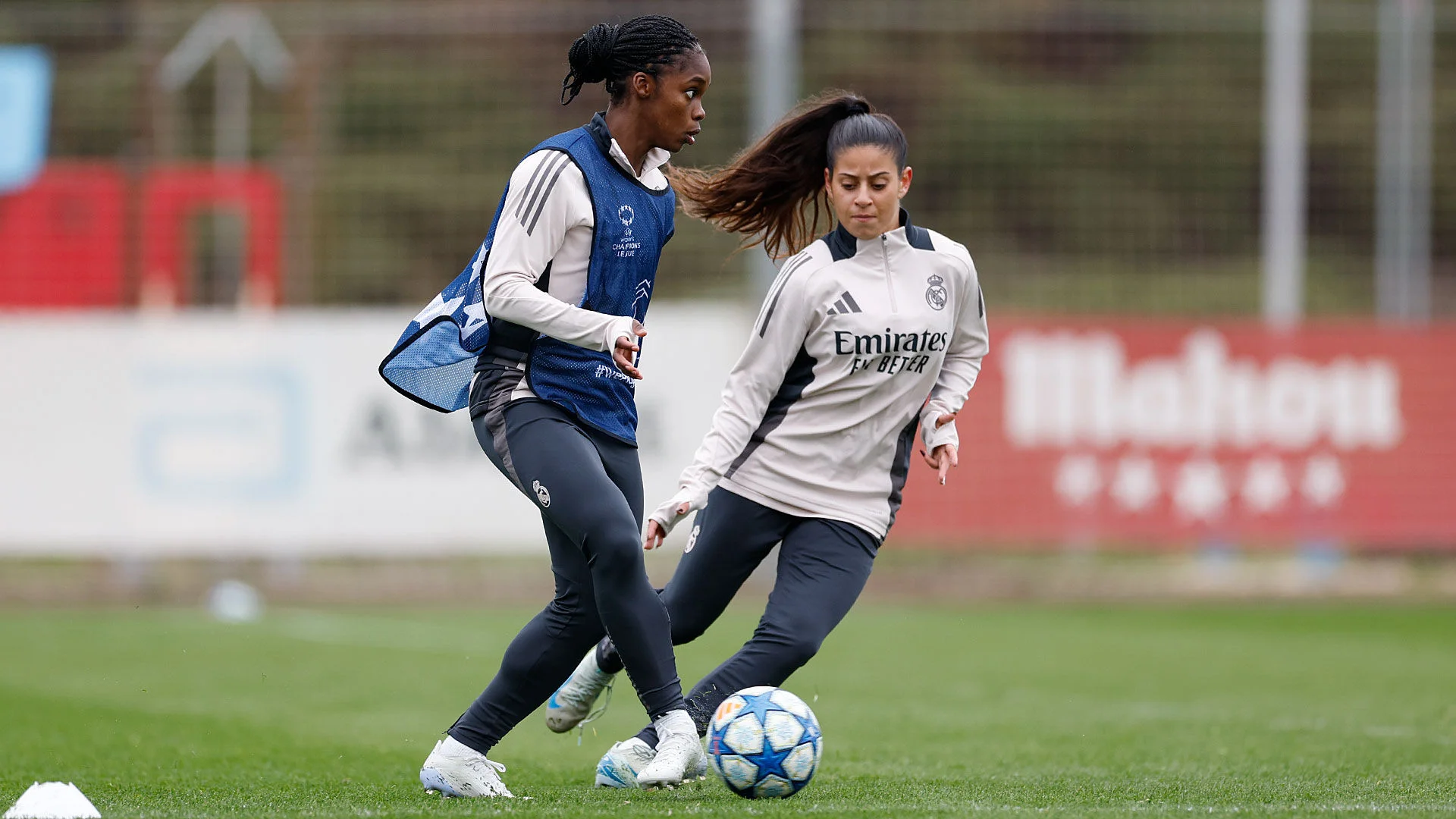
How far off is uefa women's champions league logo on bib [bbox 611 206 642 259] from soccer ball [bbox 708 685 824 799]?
4.06 feet

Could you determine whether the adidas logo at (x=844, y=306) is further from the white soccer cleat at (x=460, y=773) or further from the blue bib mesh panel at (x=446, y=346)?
the white soccer cleat at (x=460, y=773)

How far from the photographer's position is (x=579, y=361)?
479 cm

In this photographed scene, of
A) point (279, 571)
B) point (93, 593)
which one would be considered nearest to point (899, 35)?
point (279, 571)

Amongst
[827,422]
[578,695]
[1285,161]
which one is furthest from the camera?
[1285,161]

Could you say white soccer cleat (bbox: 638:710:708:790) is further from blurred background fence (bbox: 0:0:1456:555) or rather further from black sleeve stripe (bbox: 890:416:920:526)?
blurred background fence (bbox: 0:0:1456:555)

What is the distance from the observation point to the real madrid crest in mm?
4996

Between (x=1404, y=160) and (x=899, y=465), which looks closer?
(x=899, y=465)

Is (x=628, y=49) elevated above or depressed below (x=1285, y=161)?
below

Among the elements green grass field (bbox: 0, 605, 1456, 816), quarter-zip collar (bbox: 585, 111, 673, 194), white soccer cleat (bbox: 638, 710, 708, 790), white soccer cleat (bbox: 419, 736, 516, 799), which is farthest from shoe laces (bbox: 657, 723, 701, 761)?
quarter-zip collar (bbox: 585, 111, 673, 194)

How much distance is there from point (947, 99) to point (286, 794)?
14.3 m

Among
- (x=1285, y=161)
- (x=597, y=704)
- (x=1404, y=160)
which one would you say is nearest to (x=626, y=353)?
(x=597, y=704)

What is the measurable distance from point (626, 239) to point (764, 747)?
4.57ft

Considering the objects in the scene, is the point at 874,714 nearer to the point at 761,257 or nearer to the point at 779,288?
the point at 779,288

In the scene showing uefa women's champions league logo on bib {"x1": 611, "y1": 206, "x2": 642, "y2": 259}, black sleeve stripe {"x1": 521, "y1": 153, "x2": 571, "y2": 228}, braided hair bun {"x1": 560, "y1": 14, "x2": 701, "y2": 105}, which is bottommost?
uefa women's champions league logo on bib {"x1": 611, "y1": 206, "x2": 642, "y2": 259}
